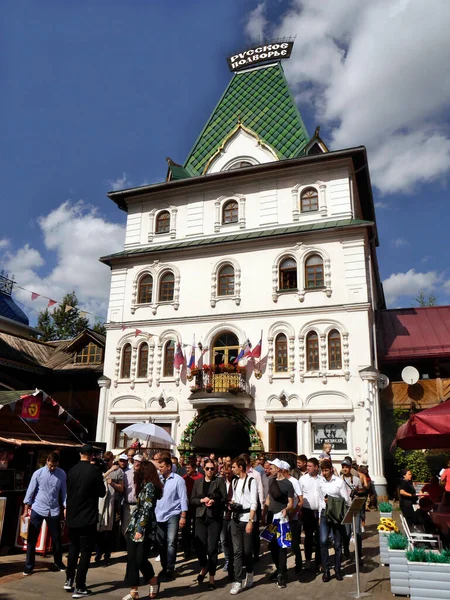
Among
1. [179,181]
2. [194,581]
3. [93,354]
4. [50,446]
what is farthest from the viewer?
[93,354]

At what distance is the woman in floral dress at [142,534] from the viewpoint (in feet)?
22.3

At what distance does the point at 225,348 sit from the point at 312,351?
386 cm

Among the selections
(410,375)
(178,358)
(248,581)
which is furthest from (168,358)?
(248,581)

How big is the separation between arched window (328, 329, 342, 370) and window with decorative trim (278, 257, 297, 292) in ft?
9.19

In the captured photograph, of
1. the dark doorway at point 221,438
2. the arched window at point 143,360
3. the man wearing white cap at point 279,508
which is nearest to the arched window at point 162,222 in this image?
the arched window at point 143,360

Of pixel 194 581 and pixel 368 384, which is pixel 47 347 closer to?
pixel 368 384

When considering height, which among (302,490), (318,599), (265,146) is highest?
(265,146)

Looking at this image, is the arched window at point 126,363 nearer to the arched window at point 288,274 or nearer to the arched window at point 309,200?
the arched window at point 288,274

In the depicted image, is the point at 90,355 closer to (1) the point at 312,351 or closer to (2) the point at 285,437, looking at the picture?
(2) the point at 285,437

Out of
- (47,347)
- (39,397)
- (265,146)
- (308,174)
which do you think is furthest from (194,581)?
(47,347)

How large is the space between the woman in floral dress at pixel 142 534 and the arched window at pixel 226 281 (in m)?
16.0

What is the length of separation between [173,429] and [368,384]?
8413mm

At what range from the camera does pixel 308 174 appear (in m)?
23.2

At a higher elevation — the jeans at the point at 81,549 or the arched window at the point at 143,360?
the arched window at the point at 143,360
